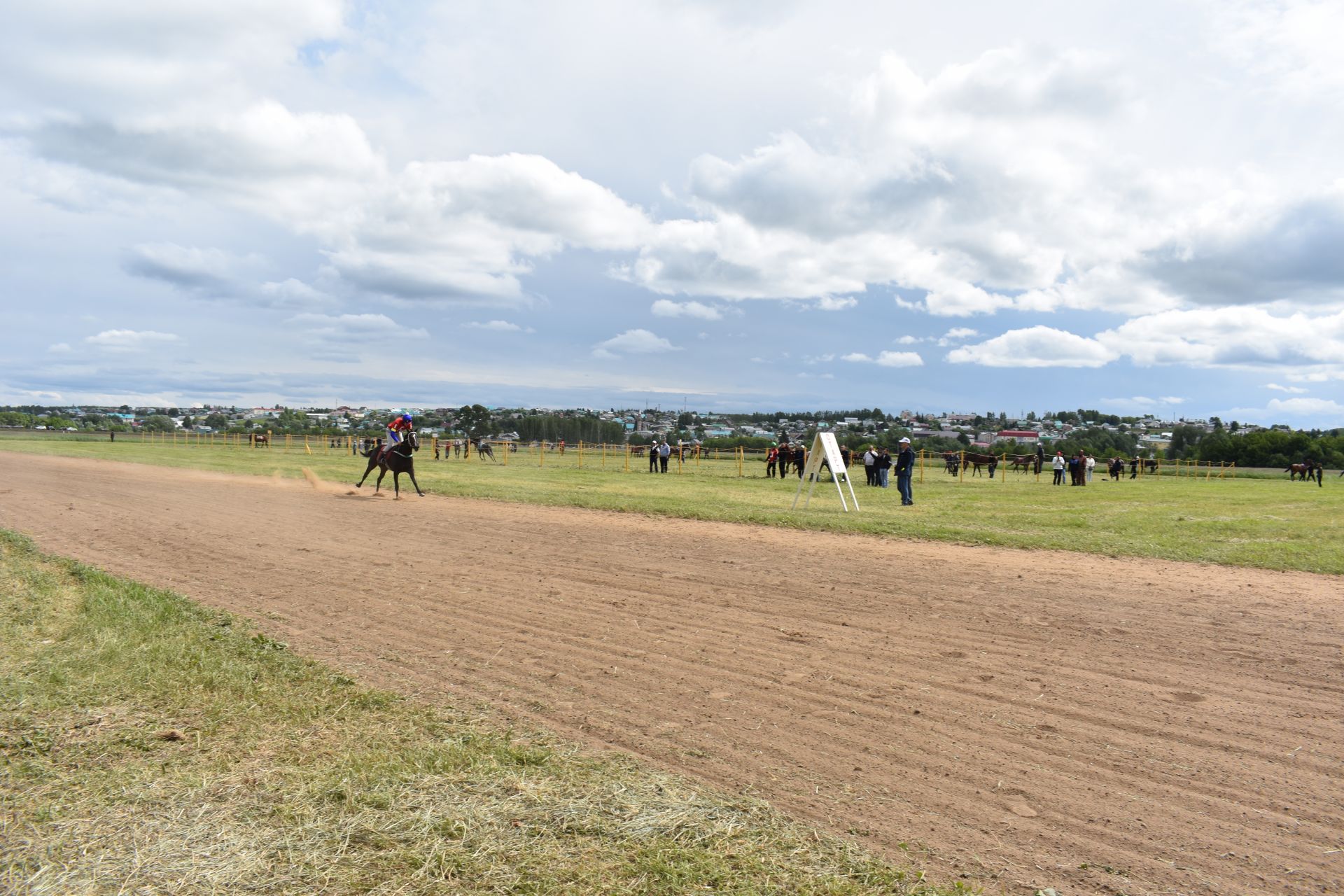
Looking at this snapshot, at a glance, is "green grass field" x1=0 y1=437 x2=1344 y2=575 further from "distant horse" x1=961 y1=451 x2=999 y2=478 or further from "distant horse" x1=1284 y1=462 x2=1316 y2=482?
"distant horse" x1=1284 y1=462 x2=1316 y2=482

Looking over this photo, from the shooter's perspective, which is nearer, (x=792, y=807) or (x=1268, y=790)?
(x=792, y=807)

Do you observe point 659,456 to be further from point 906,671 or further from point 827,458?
point 906,671

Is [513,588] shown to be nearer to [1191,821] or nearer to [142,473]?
[1191,821]

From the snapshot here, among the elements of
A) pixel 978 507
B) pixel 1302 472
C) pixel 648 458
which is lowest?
pixel 978 507

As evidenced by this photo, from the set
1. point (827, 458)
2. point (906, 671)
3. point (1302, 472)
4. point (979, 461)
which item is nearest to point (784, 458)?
point (979, 461)

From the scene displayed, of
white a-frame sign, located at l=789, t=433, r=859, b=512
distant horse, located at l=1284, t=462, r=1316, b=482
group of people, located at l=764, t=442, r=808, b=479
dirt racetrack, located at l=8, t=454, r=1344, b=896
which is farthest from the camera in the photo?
distant horse, located at l=1284, t=462, r=1316, b=482

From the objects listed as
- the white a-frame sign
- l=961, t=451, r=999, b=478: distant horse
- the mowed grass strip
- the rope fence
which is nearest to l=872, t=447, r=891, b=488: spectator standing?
the rope fence

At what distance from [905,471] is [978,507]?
2.14 meters

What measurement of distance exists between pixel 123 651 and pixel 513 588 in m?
4.26

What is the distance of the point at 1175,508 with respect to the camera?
73.3 ft

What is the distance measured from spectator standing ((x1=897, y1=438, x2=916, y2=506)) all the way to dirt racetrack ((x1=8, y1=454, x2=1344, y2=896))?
8417mm

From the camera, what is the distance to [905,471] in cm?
2278

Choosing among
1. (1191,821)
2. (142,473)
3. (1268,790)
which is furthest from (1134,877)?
(142,473)

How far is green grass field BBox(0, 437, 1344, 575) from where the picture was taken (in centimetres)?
1439
